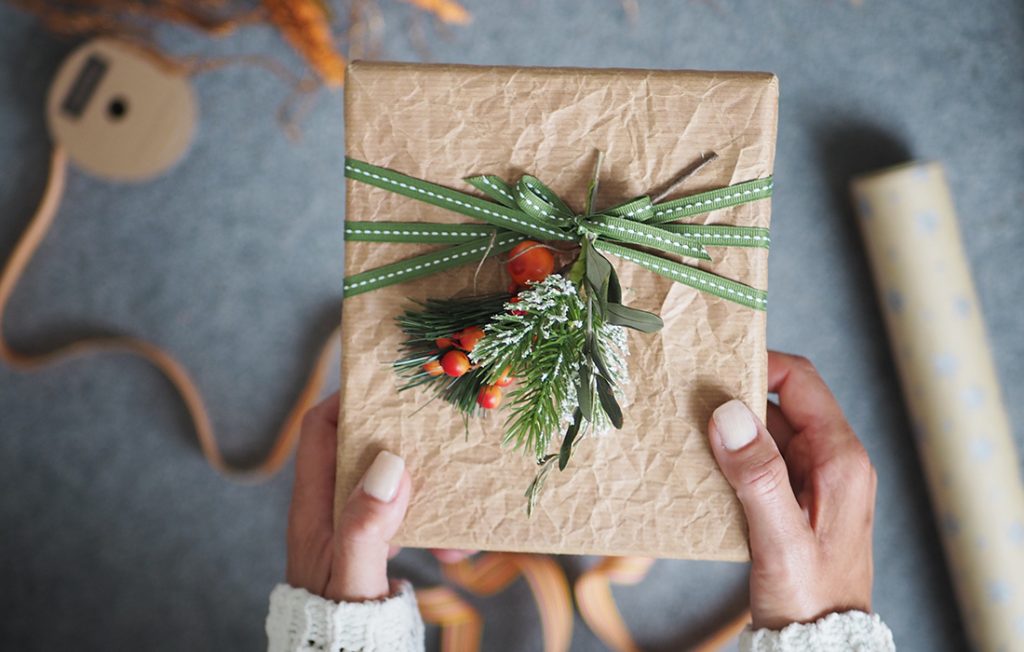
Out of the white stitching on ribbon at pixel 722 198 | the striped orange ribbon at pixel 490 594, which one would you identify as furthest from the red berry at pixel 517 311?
the striped orange ribbon at pixel 490 594

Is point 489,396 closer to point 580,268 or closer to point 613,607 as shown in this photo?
point 580,268

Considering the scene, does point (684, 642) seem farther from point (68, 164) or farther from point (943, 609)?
point (68, 164)

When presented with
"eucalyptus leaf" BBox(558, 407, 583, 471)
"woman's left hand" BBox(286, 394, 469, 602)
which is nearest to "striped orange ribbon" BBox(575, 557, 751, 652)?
"woman's left hand" BBox(286, 394, 469, 602)

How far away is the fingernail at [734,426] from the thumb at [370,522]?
0.92ft

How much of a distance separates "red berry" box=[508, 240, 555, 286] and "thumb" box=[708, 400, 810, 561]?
0.20 metres

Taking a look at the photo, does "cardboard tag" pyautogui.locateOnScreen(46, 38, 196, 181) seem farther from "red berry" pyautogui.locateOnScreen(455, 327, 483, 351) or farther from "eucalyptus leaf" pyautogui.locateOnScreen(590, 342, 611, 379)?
"eucalyptus leaf" pyautogui.locateOnScreen(590, 342, 611, 379)

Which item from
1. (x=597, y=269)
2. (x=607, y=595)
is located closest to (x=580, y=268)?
(x=597, y=269)

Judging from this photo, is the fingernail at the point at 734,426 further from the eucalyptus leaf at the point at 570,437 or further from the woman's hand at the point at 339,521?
the woman's hand at the point at 339,521

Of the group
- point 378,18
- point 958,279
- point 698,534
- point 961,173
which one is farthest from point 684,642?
point 378,18

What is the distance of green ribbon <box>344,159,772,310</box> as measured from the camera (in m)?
0.62

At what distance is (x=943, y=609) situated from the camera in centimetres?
114

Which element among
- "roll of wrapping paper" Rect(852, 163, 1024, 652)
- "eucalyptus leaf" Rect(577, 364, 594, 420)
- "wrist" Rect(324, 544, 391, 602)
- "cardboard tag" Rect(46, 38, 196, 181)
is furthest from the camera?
"cardboard tag" Rect(46, 38, 196, 181)

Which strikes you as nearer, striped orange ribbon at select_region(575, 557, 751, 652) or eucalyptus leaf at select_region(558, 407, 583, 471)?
eucalyptus leaf at select_region(558, 407, 583, 471)

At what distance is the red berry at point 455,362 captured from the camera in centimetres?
62
